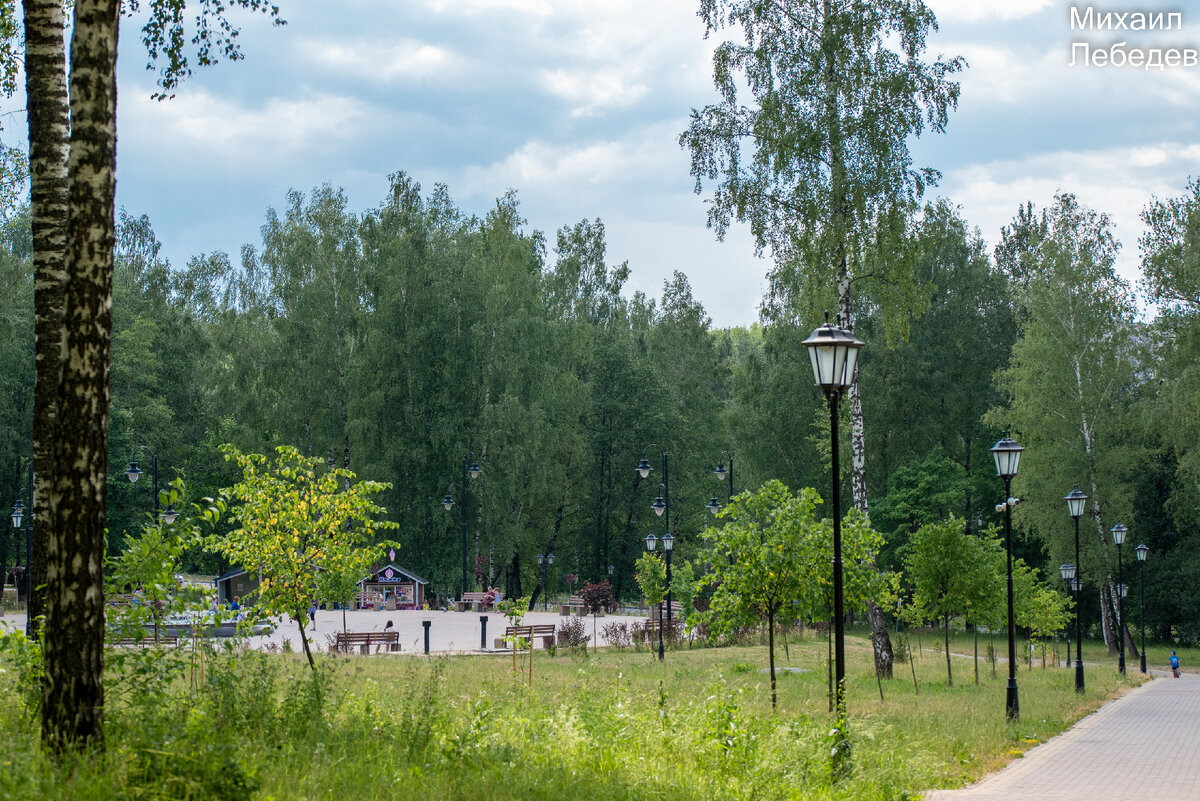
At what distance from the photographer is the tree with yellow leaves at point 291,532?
52.2 feet

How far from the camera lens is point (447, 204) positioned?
4772 centimetres

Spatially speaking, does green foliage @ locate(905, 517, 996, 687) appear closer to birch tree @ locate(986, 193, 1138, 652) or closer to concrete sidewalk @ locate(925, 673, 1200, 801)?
concrete sidewalk @ locate(925, 673, 1200, 801)

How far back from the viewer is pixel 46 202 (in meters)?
8.07

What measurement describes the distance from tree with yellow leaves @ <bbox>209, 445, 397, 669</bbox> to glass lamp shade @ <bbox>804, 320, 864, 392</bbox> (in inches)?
317

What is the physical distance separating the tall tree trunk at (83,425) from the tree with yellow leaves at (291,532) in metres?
9.79

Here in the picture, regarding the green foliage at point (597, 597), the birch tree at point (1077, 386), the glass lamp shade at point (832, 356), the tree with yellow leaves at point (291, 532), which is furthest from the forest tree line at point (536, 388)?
the glass lamp shade at point (832, 356)

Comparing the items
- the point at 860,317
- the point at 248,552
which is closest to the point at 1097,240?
the point at 860,317

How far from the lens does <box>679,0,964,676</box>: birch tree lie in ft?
71.8

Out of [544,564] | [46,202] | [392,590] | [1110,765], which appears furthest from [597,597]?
[46,202]

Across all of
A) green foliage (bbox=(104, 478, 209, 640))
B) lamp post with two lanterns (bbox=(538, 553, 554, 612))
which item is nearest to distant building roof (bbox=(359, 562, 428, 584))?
lamp post with two lanterns (bbox=(538, 553, 554, 612))

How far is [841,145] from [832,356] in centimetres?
1341

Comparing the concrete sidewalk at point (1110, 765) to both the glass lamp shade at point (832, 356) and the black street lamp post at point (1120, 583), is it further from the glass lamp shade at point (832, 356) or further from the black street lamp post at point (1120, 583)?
the black street lamp post at point (1120, 583)

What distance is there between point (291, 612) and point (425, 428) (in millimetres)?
28675

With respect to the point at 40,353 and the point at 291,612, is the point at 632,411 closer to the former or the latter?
the point at 291,612
